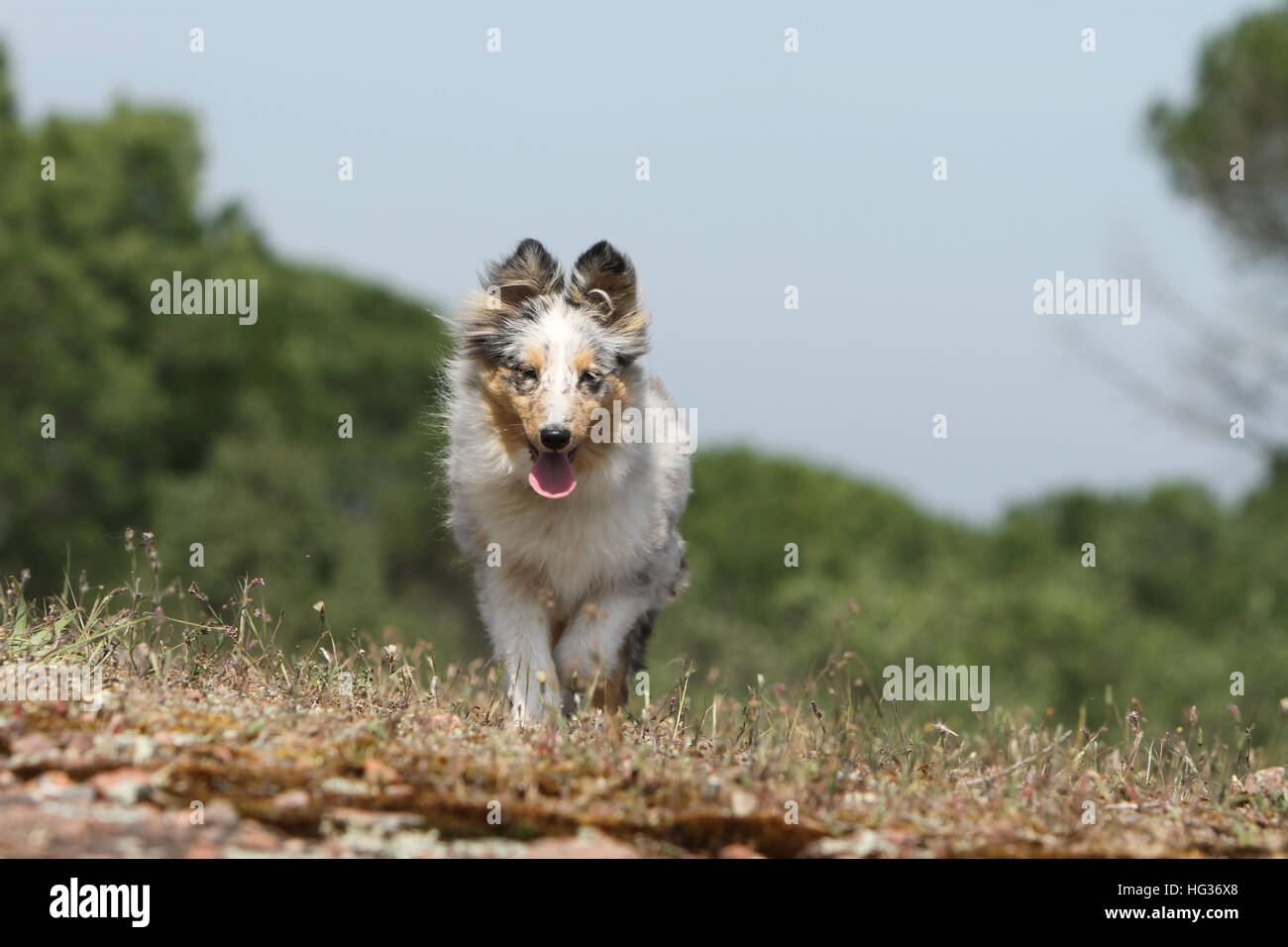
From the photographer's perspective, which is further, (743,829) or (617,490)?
(617,490)

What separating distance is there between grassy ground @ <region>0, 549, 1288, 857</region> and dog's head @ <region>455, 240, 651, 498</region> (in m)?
1.55

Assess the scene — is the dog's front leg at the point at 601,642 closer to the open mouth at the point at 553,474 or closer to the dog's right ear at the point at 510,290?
the open mouth at the point at 553,474

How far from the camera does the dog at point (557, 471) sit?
8875mm

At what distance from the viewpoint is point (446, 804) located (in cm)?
601

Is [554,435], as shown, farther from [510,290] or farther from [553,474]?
[510,290]

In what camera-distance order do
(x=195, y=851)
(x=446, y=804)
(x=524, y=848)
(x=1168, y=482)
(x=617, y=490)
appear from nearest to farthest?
(x=195, y=851) → (x=524, y=848) → (x=446, y=804) → (x=617, y=490) → (x=1168, y=482)

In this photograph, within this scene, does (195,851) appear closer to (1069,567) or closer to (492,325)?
(492,325)

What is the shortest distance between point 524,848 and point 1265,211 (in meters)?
41.0

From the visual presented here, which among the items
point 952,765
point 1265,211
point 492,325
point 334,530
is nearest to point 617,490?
point 492,325

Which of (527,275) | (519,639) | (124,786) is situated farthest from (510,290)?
(124,786)

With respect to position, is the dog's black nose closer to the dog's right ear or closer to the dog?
the dog

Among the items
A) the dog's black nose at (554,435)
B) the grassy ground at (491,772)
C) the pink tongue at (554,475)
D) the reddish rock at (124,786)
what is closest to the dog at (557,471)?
the pink tongue at (554,475)

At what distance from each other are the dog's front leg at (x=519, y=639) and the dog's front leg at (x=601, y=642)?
133 millimetres

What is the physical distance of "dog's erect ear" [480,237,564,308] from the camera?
945cm
